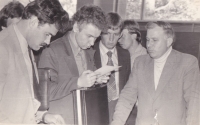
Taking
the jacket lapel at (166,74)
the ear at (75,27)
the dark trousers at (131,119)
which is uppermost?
the ear at (75,27)

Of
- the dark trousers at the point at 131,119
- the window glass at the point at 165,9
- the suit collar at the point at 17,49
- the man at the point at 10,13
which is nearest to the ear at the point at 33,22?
the suit collar at the point at 17,49

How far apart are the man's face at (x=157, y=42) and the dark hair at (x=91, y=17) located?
0.44m

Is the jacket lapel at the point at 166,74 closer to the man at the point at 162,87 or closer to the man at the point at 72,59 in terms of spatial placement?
the man at the point at 162,87

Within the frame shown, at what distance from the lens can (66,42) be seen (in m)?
1.77

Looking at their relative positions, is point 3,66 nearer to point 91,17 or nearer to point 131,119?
point 91,17

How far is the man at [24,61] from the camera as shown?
137cm

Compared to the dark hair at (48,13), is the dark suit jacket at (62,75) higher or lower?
lower

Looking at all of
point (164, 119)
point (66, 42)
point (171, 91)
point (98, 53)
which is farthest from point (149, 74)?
point (66, 42)

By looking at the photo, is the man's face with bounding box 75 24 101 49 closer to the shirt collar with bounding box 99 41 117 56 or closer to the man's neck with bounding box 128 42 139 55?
the shirt collar with bounding box 99 41 117 56

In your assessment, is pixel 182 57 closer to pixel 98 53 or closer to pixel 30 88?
pixel 98 53

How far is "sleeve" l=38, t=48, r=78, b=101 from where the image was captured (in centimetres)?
164

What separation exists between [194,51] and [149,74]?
4.59ft

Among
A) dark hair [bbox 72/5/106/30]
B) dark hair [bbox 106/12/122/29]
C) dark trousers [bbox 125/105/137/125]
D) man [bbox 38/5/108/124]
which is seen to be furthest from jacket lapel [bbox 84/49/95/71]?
dark trousers [bbox 125/105/137/125]

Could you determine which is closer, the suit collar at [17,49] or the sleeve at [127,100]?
the suit collar at [17,49]
